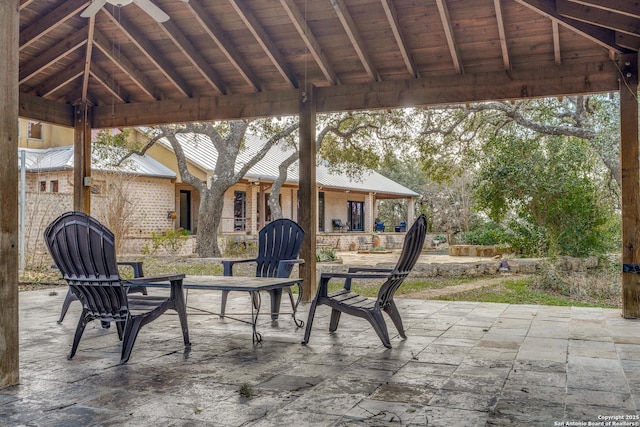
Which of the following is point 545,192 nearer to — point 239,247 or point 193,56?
point 193,56

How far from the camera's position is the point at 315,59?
6.51 metres

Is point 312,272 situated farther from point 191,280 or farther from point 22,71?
point 22,71

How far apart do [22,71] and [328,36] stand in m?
4.16

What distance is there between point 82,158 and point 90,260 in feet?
16.5

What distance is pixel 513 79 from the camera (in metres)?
6.34

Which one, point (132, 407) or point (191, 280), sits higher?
point (191, 280)

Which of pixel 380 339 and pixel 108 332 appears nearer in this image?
pixel 380 339

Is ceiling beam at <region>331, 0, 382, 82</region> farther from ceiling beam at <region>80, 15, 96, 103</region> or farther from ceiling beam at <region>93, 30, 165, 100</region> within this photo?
ceiling beam at <region>93, 30, 165, 100</region>

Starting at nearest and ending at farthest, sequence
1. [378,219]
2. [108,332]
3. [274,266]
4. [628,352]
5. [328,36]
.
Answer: [628,352], [108,332], [274,266], [328,36], [378,219]

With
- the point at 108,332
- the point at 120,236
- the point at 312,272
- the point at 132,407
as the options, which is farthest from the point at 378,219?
the point at 132,407

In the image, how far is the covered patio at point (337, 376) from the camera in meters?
2.73

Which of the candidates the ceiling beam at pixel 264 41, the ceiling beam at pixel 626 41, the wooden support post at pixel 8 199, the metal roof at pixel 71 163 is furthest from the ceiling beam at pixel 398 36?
the metal roof at pixel 71 163

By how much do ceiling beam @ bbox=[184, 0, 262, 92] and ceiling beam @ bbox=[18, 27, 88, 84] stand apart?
1.76 metres

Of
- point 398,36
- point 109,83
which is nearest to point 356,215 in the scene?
point 109,83
